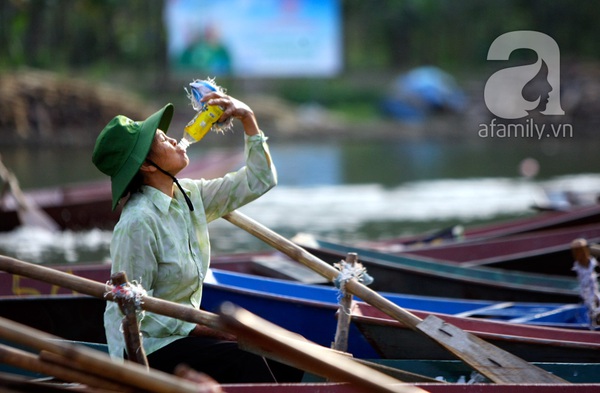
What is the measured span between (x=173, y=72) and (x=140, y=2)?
3374 millimetres

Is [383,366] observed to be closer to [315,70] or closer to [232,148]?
[232,148]

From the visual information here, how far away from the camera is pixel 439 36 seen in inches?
1182

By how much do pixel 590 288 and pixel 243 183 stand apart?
184 centimetres

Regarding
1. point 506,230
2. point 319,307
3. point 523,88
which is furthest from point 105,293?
point 523,88

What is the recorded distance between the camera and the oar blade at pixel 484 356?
138 inches

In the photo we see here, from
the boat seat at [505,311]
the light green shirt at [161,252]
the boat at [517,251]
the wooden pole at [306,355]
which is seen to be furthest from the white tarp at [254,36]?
the wooden pole at [306,355]

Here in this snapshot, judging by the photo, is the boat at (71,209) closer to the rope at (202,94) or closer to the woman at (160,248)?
the rope at (202,94)

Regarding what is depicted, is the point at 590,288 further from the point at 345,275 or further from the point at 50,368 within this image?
the point at 50,368

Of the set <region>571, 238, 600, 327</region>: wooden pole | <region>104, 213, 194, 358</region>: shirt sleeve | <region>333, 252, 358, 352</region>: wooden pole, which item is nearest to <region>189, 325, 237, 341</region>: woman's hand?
<region>104, 213, 194, 358</region>: shirt sleeve

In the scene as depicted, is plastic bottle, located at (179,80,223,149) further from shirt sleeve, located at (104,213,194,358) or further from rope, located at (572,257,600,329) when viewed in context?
rope, located at (572,257,600,329)

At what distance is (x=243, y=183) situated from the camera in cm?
362

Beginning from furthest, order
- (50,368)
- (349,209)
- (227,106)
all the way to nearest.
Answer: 1. (349,209)
2. (227,106)
3. (50,368)

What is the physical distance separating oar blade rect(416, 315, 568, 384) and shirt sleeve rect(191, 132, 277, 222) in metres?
0.84

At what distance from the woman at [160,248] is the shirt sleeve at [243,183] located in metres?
0.19
